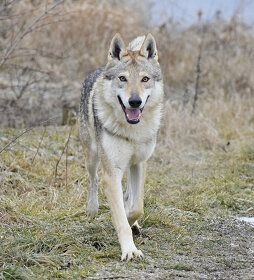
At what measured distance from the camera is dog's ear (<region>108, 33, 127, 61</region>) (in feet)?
15.1

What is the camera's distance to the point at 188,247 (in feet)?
14.7

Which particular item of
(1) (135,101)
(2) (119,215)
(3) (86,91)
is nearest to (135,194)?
(2) (119,215)

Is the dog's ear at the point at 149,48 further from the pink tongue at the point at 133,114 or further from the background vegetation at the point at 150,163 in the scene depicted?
the background vegetation at the point at 150,163

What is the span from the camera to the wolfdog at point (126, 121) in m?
4.26

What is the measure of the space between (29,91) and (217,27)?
590 cm

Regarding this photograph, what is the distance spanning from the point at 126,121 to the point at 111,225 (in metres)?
1.11

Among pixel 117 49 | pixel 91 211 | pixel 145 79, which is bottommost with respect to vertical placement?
pixel 91 211

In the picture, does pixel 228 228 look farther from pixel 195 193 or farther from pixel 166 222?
pixel 195 193

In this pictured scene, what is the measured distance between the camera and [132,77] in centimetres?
437

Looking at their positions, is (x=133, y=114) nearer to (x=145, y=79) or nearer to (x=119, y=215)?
(x=145, y=79)

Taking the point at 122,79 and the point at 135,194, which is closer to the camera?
the point at 122,79

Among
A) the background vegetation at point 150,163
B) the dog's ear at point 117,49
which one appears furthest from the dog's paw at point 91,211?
the dog's ear at point 117,49

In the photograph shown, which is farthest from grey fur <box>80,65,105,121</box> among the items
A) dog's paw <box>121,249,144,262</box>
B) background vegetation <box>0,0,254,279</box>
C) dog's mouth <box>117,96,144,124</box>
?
dog's paw <box>121,249,144,262</box>

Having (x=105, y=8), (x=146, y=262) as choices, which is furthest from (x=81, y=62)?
(x=146, y=262)
